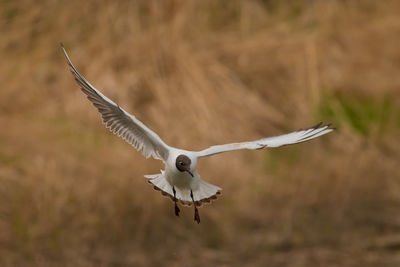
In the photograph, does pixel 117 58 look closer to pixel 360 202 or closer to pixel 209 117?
pixel 209 117

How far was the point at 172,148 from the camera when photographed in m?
5.79

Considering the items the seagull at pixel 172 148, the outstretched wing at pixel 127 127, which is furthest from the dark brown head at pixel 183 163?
the outstretched wing at pixel 127 127

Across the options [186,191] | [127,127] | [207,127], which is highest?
[207,127]

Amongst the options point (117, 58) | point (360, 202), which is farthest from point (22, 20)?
point (360, 202)

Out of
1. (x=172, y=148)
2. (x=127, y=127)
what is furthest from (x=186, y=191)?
(x=127, y=127)

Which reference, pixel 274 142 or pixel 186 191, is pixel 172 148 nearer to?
pixel 186 191

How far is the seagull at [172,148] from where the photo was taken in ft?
18.0

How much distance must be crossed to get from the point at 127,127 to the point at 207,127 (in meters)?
3.86

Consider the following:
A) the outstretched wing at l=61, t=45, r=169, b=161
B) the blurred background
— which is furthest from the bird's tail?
the blurred background

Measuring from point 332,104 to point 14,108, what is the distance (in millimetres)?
3936

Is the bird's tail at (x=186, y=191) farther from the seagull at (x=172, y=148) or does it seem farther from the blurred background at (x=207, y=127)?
the blurred background at (x=207, y=127)

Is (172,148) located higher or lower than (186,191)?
higher

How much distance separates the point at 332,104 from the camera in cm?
1079

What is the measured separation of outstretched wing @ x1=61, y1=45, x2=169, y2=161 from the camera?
5.63m
